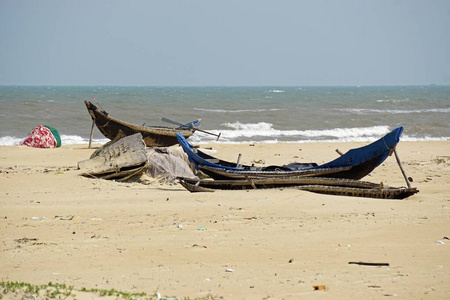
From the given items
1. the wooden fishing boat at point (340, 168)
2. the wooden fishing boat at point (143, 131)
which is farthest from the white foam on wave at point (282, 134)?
the wooden fishing boat at point (340, 168)

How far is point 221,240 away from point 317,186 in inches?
124

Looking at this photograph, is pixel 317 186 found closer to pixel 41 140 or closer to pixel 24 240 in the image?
pixel 24 240

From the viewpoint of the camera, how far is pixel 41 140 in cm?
1675

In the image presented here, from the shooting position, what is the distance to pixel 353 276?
5262 millimetres

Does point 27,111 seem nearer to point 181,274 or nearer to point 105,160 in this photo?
point 105,160

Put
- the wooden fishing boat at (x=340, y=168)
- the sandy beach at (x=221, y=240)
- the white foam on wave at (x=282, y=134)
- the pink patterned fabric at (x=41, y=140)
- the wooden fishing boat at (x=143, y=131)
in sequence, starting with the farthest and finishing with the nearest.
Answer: the white foam on wave at (x=282, y=134), the pink patterned fabric at (x=41, y=140), the wooden fishing boat at (x=143, y=131), the wooden fishing boat at (x=340, y=168), the sandy beach at (x=221, y=240)

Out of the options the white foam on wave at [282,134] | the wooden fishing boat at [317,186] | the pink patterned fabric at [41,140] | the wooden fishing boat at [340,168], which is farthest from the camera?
the white foam on wave at [282,134]

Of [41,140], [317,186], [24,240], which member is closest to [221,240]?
[24,240]

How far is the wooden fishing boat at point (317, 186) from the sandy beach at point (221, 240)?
169 millimetres

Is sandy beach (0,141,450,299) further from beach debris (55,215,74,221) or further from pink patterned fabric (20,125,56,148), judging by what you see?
pink patterned fabric (20,125,56,148)

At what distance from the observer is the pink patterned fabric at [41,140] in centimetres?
1673

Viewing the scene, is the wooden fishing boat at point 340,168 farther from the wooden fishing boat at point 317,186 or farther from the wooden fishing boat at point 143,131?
the wooden fishing boat at point 143,131

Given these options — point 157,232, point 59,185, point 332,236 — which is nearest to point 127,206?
point 157,232

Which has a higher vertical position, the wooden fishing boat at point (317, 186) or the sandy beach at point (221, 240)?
the wooden fishing boat at point (317, 186)
